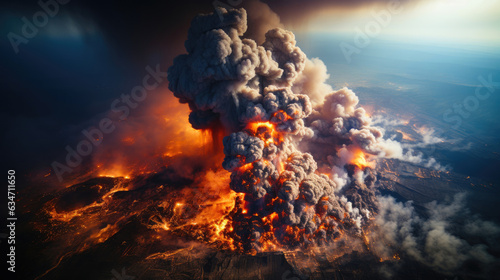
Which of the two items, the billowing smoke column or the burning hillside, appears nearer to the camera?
the billowing smoke column

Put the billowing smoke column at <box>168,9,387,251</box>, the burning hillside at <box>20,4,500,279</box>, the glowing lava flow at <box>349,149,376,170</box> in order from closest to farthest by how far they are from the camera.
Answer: the billowing smoke column at <box>168,9,387,251</box>, the burning hillside at <box>20,4,500,279</box>, the glowing lava flow at <box>349,149,376,170</box>

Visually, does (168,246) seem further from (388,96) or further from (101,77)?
(388,96)

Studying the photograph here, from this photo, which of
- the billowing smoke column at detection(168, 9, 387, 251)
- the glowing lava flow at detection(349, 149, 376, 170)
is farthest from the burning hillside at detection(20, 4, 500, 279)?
the glowing lava flow at detection(349, 149, 376, 170)

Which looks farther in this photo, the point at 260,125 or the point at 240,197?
the point at 240,197

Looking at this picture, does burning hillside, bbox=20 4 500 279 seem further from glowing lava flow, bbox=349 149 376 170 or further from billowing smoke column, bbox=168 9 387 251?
glowing lava flow, bbox=349 149 376 170

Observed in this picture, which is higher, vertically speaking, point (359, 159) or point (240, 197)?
point (359, 159)

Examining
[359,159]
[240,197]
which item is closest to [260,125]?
[240,197]

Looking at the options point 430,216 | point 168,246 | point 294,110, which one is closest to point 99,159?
point 168,246

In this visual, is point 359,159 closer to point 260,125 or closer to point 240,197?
point 260,125
